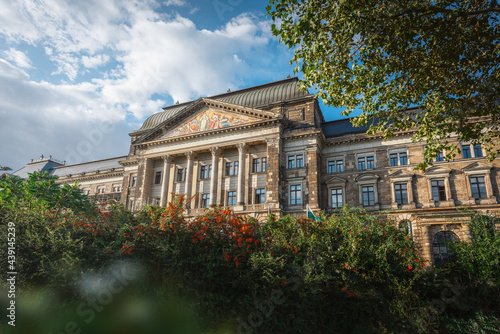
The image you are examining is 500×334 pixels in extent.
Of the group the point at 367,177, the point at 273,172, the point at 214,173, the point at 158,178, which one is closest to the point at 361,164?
the point at 367,177

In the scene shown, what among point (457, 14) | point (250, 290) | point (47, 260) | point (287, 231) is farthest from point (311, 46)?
point (47, 260)

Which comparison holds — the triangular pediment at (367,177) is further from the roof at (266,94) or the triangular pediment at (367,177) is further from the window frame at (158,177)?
the window frame at (158,177)

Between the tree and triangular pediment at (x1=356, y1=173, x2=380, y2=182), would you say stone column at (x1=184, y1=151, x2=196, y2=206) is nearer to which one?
triangular pediment at (x1=356, y1=173, x2=380, y2=182)

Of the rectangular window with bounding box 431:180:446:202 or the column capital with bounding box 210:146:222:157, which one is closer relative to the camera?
the rectangular window with bounding box 431:180:446:202

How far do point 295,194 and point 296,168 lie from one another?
3.06 meters

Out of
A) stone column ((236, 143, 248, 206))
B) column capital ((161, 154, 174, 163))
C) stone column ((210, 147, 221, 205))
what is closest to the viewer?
stone column ((236, 143, 248, 206))

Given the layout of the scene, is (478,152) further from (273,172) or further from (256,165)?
(256,165)

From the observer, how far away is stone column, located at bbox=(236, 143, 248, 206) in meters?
37.9

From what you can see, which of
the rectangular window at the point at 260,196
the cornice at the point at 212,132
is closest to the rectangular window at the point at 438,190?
the cornice at the point at 212,132

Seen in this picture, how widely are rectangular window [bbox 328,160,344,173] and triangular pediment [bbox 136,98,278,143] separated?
889 centimetres

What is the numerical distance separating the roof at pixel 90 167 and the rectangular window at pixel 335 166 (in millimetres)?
38931

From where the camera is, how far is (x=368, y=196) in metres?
36.3

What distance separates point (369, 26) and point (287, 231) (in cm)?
923

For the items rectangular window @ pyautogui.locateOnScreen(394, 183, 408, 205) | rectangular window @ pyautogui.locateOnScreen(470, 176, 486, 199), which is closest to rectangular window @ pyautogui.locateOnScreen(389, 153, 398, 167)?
rectangular window @ pyautogui.locateOnScreen(394, 183, 408, 205)
